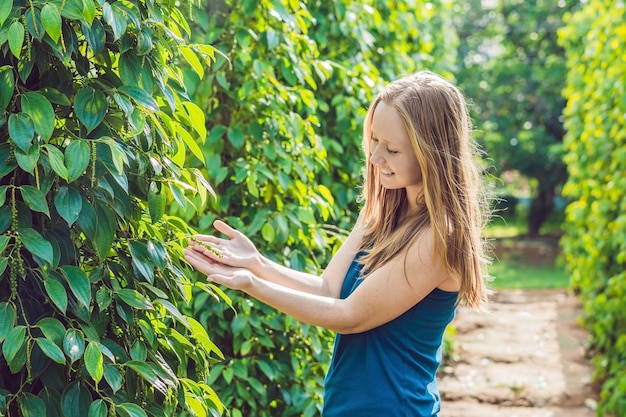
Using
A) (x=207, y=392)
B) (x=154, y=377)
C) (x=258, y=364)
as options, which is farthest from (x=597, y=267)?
(x=154, y=377)

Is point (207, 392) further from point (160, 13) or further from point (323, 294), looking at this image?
point (160, 13)

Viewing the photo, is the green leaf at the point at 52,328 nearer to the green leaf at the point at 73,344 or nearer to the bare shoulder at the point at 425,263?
the green leaf at the point at 73,344

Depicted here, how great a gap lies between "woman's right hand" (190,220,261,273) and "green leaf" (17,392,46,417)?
0.54 meters

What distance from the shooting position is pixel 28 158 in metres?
1.37

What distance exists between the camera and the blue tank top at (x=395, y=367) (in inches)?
76.8

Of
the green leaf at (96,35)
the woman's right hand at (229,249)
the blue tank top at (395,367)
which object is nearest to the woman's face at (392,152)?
the blue tank top at (395,367)

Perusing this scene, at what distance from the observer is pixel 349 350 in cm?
204

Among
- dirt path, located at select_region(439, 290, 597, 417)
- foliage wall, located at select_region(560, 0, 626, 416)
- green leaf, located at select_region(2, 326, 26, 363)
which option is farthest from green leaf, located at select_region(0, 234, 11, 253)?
dirt path, located at select_region(439, 290, 597, 417)

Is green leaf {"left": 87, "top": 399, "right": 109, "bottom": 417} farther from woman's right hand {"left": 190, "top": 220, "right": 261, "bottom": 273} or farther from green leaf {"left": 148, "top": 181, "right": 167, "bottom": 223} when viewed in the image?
woman's right hand {"left": 190, "top": 220, "right": 261, "bottom": 273}

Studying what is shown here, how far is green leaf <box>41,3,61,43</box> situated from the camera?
136 cm

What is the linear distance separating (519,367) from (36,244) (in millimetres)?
4686

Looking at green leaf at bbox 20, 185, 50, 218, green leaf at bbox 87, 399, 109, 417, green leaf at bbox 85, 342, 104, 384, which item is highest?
green leaf at bbox 20, 185, 50, 218

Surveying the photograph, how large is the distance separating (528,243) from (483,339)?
6938 mm

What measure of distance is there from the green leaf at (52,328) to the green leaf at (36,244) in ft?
0.35
